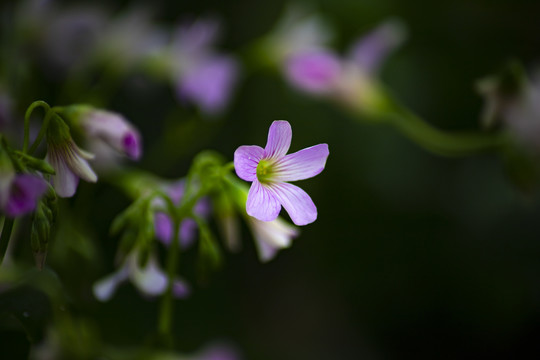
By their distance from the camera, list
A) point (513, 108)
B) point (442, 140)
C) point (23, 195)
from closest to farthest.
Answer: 1. point (23, 195)
2. point (513, 108)
3. point (442, 140)

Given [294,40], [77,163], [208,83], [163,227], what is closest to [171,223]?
[163,227]

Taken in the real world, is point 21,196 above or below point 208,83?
below

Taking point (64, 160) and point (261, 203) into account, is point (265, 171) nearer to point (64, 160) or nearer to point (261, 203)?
point (261, 203)

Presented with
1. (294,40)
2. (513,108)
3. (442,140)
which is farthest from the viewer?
(294,40)

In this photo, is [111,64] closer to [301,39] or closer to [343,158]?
[301,39]

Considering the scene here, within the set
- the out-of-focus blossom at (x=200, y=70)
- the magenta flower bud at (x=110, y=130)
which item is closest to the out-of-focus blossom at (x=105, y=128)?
the magenta flower bud at (x=110, y=130)

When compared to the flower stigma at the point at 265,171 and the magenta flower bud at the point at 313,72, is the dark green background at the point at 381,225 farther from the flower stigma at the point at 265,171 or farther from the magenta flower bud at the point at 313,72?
the flower stigma at the point at 265,171
